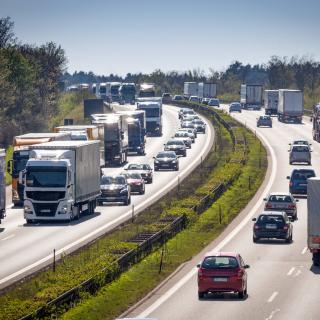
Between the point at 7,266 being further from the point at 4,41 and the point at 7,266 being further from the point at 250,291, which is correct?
the point at 4,41

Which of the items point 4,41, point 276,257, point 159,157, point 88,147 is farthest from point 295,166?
point 4,41

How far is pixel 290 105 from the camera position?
157 meters

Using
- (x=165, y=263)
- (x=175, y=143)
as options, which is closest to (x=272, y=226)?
(x=165, y=263)

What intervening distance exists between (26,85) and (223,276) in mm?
122864

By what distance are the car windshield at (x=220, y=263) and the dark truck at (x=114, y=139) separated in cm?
5987

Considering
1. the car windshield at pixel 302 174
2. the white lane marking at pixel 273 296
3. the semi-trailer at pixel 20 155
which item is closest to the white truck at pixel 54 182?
the semi-trailer at pixel 20 155

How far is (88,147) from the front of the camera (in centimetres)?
6656

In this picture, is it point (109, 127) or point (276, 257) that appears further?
point (109, 127)

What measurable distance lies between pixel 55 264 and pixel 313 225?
30.6 feet

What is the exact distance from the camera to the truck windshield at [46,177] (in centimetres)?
6184

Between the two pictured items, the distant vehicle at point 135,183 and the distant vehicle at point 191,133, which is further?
the distant vehicle at point 191,133

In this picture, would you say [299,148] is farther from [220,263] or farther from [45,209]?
[220,263]

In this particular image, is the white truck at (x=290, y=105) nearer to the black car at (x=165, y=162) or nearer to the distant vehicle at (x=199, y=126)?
the distant vehicle at (x=199, y=126)

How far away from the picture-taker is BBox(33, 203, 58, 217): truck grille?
62.1 m
